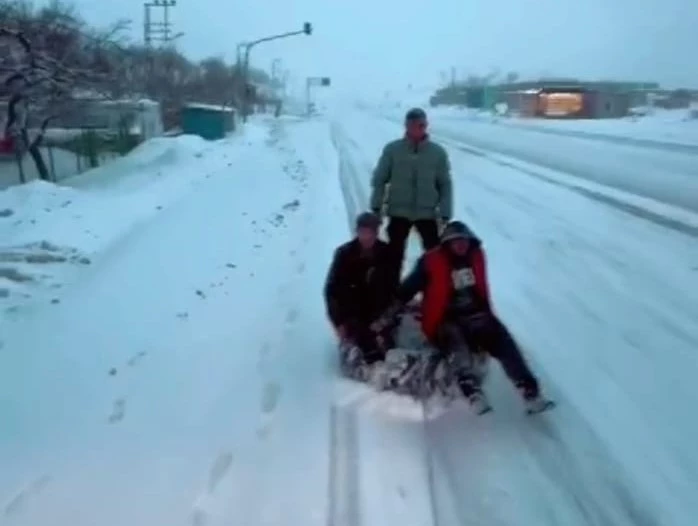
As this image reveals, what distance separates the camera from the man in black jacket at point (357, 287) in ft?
23.5

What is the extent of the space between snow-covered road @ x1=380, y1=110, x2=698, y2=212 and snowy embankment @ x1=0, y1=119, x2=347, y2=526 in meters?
8.36

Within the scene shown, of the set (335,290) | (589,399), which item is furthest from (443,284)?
(589,399)

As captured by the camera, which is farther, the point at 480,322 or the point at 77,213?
the point at 77,213

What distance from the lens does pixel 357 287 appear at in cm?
725

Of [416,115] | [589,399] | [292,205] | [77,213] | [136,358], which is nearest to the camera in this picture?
[589,399]

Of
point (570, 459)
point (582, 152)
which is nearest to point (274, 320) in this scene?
point (570, 459)

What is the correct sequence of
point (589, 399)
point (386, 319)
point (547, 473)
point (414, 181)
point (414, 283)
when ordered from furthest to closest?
point (414, 181) < point (386, 319) < point (414, 283) < point (589, 399) < point (547, 473)

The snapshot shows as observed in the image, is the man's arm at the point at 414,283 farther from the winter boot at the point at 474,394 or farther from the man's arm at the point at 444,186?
the man's arm at the point at 444,186

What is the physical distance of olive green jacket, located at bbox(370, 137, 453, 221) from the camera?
845cm

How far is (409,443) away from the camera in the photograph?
589cm

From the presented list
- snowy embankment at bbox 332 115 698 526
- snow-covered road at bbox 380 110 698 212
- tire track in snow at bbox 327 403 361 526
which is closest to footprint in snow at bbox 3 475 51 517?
tire track in snow at bbox 327 403 361 526

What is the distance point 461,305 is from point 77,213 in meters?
10.9

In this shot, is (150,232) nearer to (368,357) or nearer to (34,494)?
(368,357)

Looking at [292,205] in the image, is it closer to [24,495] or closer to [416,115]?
[416,115]
